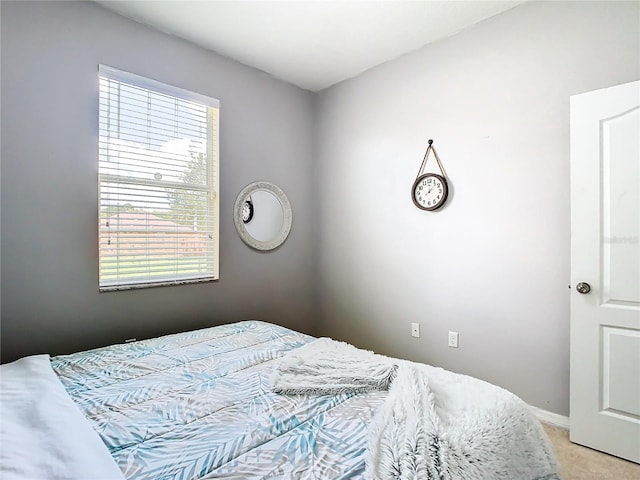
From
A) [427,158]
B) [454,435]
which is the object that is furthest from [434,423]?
[427,158]

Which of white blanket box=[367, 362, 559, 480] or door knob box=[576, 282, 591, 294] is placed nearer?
white blanket box=[367, 362, 559, 480]

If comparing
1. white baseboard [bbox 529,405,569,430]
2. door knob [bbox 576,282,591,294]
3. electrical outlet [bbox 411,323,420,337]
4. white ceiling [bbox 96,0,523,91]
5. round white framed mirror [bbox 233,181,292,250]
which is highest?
white ceiling [bbox 96,0,523,91]

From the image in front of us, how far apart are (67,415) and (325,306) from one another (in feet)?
8.08

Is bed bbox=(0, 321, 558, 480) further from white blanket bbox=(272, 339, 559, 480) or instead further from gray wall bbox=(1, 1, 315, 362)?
gray wall bbox=(1, 1, 315, 362)

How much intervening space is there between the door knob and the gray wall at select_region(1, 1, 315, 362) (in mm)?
2329

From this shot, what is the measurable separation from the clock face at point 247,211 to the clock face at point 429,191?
1.34m

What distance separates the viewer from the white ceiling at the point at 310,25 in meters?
2.12

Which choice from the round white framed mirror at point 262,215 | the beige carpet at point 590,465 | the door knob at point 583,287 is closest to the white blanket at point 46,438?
the round white framed mirror at point 262,215

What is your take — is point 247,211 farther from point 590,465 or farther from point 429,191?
point 590,465

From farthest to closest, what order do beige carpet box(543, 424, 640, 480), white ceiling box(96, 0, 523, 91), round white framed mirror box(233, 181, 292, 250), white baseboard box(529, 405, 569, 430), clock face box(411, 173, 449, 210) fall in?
round white framed mirror box(233, 181, 292, 250) < clock face box(411, 173, 449, 210) < white ceiling box(96, 0, 523, 91) < white baseboard box(529, 405, 569, 430) < beige carpet box(543, 424, 640, 480)

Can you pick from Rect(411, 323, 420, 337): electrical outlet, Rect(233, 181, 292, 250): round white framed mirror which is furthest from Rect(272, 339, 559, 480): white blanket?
Rect(233, 181, 292, 250): round white framed mirror

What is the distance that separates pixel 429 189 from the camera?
2.54 m

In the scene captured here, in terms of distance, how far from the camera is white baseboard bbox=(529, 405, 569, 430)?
1.99 m

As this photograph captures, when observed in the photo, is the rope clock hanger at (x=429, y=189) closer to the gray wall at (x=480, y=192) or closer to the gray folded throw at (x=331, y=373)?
the gray wall at (x=480, y=192)
